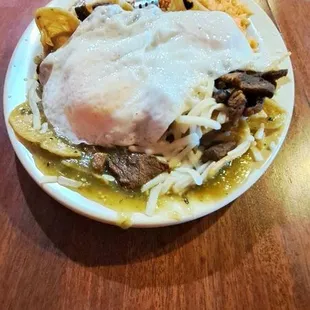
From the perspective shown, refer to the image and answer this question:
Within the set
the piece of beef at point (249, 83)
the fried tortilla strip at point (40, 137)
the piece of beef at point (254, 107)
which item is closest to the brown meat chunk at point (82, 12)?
the fried tortilla strip at point (40, 137)

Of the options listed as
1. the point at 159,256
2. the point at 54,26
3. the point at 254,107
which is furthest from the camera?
the point at 54,26

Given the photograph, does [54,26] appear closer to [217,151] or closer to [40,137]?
[40,137]

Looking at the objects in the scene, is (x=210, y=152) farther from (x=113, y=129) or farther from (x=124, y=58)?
(x=124, y=58)

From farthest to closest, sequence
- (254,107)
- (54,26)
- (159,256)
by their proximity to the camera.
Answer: (54,26) < (254,107) < (159,256)

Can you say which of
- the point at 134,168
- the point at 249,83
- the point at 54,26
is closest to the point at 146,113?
the point at 134,168

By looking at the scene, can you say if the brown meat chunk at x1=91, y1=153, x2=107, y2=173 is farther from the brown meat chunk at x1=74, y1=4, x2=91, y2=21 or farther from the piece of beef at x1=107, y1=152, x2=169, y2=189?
the brown meat chunk at x1=74, y1=4, x2=91, y2=21

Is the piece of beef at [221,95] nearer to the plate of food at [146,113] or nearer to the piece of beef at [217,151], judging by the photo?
the plate of food at [146,113]

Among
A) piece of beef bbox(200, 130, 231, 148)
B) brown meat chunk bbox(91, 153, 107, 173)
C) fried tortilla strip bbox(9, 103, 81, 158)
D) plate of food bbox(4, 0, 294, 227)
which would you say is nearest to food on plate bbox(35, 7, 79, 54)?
plate of food bbox(4, 0, 294, 227)
